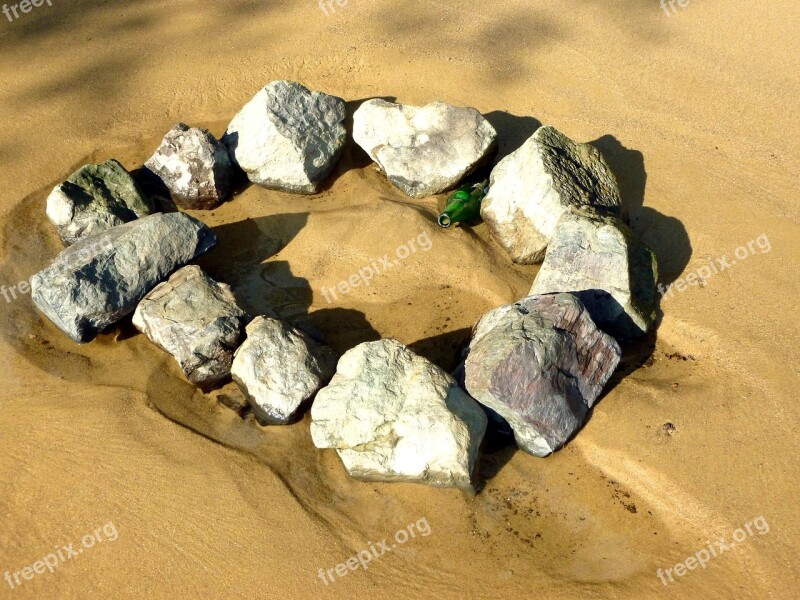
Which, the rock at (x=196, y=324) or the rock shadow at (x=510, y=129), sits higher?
the rock at (x=196, y=324)

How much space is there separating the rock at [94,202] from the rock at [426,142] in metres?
2.25

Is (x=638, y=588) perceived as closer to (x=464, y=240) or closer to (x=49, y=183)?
(x=464, y=240)

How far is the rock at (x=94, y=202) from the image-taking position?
259 inches

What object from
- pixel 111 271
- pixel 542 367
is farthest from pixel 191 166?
pixel 542 367

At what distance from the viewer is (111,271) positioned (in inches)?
230

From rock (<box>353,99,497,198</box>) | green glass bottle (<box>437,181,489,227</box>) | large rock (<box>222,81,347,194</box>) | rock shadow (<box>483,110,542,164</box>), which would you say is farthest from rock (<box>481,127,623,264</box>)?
large rock (<box>222,81,347,194</box>)

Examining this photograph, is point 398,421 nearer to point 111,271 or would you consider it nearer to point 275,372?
point 275,372

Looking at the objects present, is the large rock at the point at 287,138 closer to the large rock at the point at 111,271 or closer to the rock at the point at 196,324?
the large rock at the point at 111,271

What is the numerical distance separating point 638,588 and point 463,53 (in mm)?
6294

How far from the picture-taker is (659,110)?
7.97 meters

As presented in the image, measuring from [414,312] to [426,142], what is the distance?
1712 mm

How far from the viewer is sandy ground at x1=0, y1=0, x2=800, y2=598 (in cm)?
484

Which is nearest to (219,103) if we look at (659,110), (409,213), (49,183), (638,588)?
(49,183)

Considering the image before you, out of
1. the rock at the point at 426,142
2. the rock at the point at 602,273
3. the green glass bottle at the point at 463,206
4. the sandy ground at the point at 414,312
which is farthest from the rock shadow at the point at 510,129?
the rock at the point at 602,273
